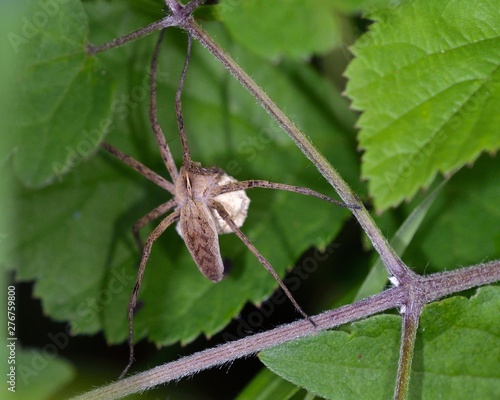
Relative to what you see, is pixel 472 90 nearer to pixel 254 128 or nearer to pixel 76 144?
pixel 254 128

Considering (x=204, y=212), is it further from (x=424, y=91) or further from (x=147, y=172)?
(x=424, y=91)

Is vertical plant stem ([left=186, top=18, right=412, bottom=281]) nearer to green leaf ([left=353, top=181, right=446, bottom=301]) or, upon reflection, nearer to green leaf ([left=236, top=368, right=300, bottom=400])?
green leaf ([left=353, top=181, right=446, bottom=301])

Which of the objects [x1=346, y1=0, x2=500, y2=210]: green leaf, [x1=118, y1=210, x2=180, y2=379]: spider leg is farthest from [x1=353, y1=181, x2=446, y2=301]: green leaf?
[x1=118, y1=210, x2=180, y2=379]: spider leg

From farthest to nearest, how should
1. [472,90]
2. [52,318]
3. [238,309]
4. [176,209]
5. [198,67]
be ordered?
[198,67], [52,318], [238,309], [176,209], [472,90]

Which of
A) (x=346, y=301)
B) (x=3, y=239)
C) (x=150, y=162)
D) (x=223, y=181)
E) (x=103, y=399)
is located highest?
(x=3, y=239)

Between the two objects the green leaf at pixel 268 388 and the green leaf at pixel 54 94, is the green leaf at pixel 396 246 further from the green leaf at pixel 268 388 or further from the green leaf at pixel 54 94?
the green leaf at pixel 54 94

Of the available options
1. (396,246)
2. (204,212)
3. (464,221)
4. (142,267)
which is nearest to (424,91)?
(396,246)

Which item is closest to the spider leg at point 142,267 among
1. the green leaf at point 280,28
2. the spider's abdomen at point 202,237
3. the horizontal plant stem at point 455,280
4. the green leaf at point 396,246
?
the spider's abdomen at point 202,237

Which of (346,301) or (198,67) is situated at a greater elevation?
(198,67)

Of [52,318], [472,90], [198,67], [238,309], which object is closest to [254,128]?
[198,67]
